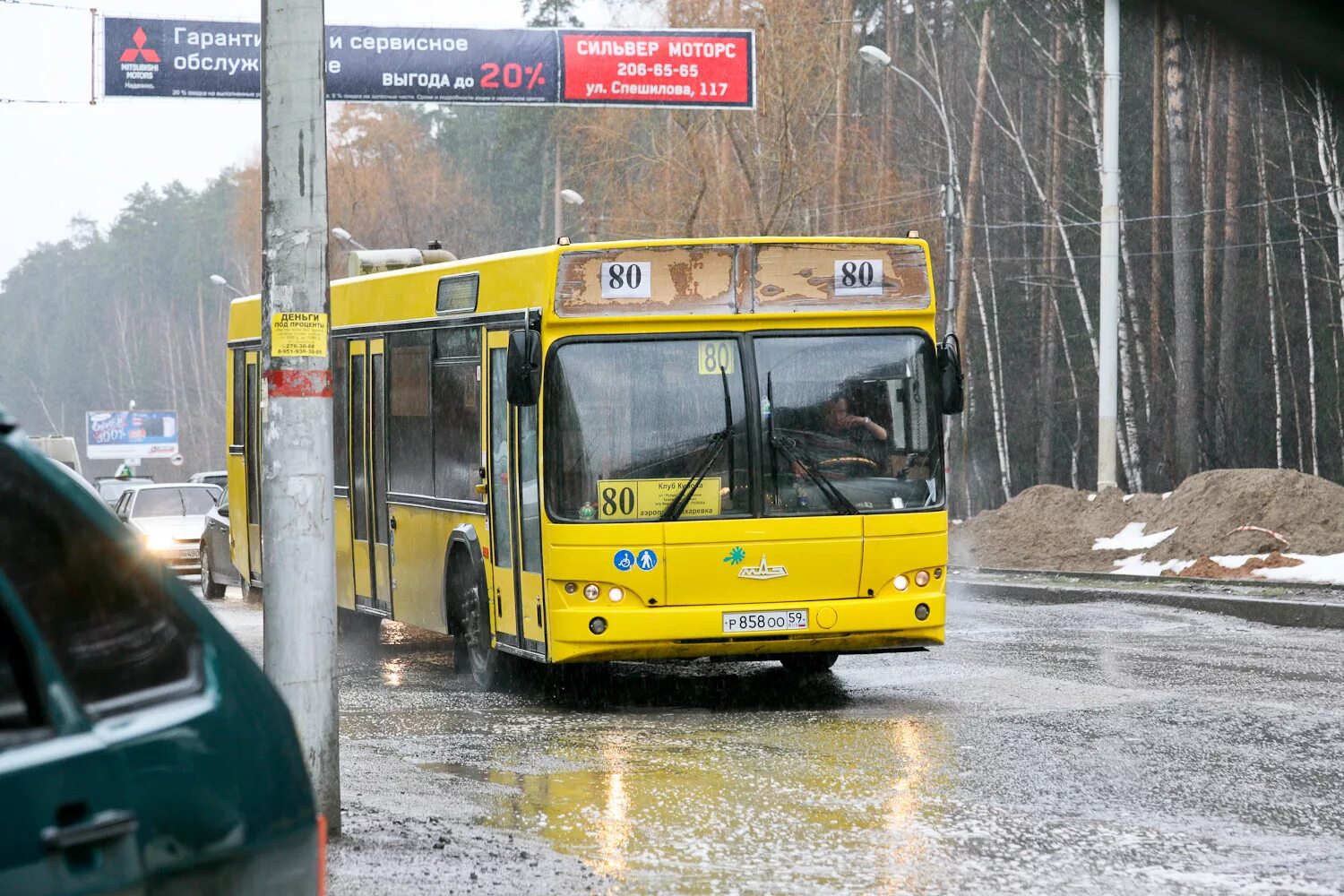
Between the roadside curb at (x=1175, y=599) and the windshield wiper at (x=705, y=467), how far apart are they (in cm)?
762

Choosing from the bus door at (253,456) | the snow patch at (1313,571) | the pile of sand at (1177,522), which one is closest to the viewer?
the bus door at (253,456)

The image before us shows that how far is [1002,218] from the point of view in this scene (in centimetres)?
6456

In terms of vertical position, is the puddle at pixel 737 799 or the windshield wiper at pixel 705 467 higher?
the windshield wiper at pixel 705 467

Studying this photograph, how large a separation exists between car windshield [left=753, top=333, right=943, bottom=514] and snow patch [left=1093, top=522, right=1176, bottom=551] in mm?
15682

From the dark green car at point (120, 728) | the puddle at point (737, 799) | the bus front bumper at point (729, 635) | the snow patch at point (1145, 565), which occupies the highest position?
the dark green car at point (120, 728)

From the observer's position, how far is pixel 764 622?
12141 millimetres

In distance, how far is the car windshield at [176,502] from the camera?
1251 inches

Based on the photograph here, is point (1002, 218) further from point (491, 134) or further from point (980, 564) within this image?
point (491, 134)

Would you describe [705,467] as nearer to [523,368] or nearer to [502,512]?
[523,368]

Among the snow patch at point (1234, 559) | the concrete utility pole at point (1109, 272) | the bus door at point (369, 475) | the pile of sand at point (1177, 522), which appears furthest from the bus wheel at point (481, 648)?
the concrete utility pole at point (1109, 272)

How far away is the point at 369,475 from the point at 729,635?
4338mm

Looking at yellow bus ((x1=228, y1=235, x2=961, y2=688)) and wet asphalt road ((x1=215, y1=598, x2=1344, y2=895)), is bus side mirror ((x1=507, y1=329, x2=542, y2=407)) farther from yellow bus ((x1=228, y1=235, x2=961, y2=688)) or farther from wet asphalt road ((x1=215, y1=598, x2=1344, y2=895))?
wet asphalt road ((x1=215, y1=598, x2=1344, y2=895))

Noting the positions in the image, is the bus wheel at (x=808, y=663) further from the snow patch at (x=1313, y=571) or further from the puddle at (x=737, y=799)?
the snow patch at (x=1313, y=571)

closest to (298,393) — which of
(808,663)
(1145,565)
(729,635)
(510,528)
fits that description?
(729,635)
